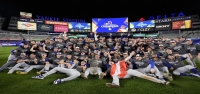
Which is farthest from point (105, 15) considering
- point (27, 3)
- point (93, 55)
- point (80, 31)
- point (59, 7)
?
point (93, 55)

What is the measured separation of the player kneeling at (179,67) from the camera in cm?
691

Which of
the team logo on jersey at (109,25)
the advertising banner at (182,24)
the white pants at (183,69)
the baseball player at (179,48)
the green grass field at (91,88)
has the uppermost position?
the team logo on jersey at (109,25)

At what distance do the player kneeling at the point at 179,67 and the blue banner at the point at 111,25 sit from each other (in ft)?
120

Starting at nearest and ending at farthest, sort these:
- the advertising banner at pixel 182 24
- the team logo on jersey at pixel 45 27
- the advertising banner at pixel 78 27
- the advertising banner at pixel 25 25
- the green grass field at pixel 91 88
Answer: the green grass field at pixel 91 88 → the advertising banner at pixel 182 24 → the advertising banner at pixel 25 25 → the team logo on jersey at pixel 45 27 → the advertising banner at pixel 78 27

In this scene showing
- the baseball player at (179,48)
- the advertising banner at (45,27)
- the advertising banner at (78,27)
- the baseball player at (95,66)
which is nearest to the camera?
the baseball player at (95,66)

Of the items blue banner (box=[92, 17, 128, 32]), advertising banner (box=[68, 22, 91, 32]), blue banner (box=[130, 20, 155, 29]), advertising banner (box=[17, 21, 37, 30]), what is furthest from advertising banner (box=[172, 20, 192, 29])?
advertising banner (box=[17, 21, 37, 30])

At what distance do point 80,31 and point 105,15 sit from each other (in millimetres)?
12154

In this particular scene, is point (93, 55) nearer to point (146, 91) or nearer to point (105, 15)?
point (146, 91)

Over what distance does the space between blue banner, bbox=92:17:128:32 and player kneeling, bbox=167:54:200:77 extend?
36.6 m

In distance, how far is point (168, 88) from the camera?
5273 millimetres

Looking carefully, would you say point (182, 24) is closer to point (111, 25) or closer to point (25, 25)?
point (111, 25)

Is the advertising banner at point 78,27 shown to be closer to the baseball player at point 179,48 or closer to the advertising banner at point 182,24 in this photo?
the advertising banner at point 182,24

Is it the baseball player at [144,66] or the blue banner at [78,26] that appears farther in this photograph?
the blue banner at [78,26]

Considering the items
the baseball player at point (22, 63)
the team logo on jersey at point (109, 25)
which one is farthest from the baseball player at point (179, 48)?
the team logo on jersey at point (109, 25)
